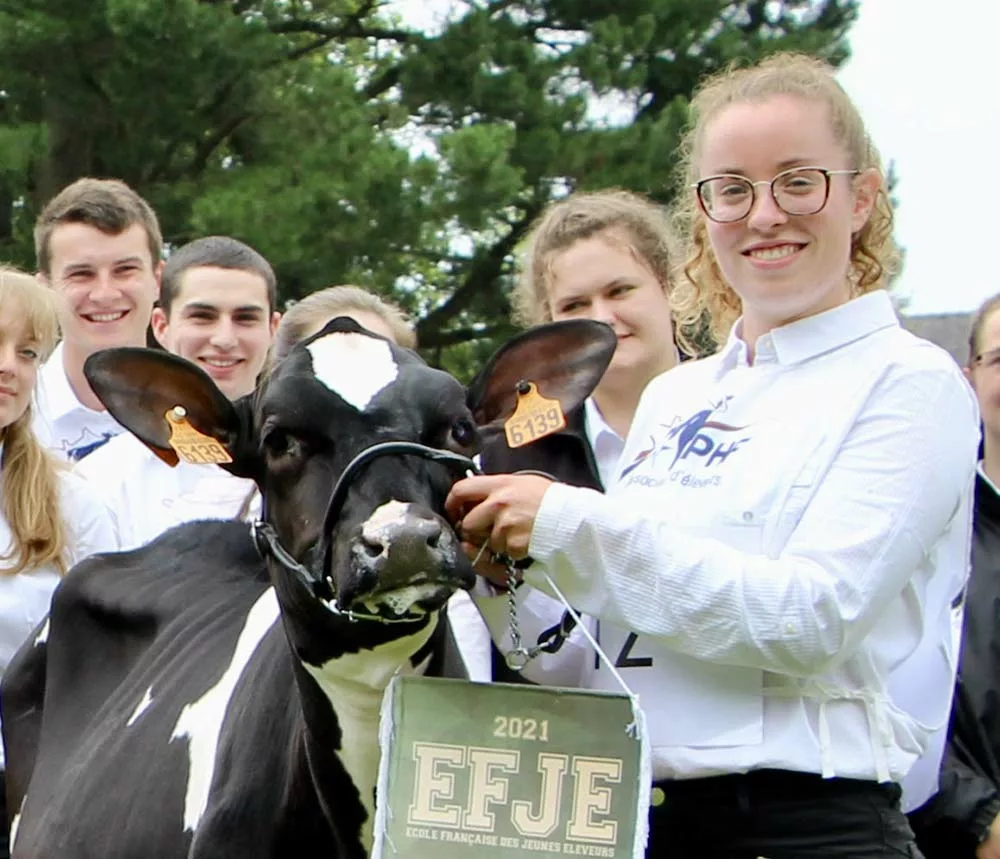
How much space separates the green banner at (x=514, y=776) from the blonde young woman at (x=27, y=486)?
79.2 inches

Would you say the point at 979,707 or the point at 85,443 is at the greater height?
the point at 85,443

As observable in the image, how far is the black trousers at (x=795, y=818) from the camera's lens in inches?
98.4

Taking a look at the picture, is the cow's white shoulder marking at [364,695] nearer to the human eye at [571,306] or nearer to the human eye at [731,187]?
the human eye at [731,187]

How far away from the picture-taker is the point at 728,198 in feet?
8.93

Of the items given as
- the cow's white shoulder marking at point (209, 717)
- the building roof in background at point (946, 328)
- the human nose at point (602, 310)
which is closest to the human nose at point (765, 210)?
the human nose at point (602, 310)

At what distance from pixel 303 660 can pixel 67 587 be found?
166cm

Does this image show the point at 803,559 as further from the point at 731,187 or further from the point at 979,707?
the point at 979,707

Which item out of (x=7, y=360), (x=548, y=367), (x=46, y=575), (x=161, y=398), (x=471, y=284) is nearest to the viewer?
(x=548, y=367)

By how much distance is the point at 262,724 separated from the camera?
3203mm

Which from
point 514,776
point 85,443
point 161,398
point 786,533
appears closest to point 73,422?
point 85,443

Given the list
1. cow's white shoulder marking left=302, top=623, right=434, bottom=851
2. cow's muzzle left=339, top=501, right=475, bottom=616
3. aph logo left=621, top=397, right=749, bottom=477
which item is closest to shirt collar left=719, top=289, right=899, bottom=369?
aph logo left=621, top=397, right=749, bottom=477

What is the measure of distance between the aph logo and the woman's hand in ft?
0.99

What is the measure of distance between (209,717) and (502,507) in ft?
4.59

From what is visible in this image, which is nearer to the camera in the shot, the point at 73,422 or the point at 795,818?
the point at 795,818
